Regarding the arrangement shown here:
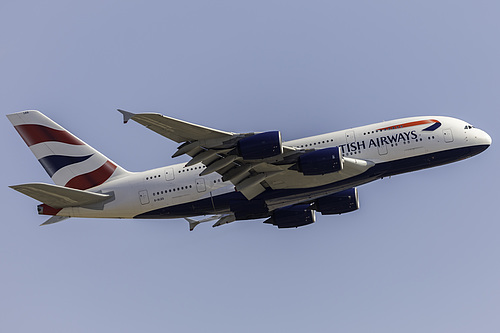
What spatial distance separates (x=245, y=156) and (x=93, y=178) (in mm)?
12211

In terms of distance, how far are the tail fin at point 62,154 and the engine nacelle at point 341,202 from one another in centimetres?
1283

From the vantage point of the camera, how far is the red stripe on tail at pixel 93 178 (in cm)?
4453

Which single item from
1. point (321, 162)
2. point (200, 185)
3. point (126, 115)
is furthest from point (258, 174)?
point (126, 115)

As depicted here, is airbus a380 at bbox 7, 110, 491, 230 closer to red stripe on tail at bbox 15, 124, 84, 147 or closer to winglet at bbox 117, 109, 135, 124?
red stripe on tail at bbox 15, 124, 84, 147

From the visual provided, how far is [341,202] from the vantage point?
4500 cm

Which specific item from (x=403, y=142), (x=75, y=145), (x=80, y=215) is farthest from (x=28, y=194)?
(x=403, y=142)

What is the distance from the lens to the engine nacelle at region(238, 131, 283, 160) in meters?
37.1

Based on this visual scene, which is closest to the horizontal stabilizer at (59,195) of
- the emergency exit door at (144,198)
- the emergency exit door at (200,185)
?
the emergency exit door at (144,198)

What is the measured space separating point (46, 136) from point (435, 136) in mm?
24684

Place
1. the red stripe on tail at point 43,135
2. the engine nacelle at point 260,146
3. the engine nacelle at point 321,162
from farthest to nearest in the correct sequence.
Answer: the red stripe on tail at point 43,135
the engine nacelle at point 321,162
the engine nacelle at point 260,146

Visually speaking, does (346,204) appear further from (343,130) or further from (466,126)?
(466,126)

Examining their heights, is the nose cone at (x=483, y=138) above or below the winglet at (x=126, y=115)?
below

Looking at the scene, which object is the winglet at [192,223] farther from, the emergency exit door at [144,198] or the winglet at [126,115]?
the winglet at [126,115]

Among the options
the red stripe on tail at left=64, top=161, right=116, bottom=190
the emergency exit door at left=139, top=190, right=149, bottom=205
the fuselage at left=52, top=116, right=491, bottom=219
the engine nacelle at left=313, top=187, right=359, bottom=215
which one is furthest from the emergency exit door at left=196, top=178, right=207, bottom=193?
the engine nacelle at left=313, top=187, right=359, bottom=215
